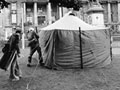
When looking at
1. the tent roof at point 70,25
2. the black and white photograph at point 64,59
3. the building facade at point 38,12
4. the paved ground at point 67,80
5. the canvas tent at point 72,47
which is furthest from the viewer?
the building facade at point 38,12

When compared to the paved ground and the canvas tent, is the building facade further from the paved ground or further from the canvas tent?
the paved ground

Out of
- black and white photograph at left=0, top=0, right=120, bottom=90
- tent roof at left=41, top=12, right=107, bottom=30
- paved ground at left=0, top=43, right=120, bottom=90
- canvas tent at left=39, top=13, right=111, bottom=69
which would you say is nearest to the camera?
paved ground at left=0, top=43, right=120, bottom=90

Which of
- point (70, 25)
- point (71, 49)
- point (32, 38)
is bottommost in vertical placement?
point (71, 49)

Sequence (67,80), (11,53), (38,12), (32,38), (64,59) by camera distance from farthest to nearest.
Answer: (38,12)
(32,38)
(64,59)
(67,80)
(11,53)

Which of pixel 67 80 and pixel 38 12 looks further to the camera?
pixel 38 12

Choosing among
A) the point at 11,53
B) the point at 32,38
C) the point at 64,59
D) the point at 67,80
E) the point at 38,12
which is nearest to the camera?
the point at 11,53

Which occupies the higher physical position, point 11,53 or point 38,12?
point 38,12

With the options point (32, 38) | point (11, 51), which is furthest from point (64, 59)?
point (11, 51)

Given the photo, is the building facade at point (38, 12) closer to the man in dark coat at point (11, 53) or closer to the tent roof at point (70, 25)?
the tent roof at point (70, 25)

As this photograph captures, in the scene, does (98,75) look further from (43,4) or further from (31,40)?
(43,4)

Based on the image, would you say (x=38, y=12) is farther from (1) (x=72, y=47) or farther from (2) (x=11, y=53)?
(2) (x=11, y=53)

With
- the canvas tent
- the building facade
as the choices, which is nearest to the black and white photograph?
the canvas tent

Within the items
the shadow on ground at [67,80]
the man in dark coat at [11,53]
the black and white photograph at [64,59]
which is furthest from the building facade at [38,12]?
the man in dark coat at [11,53]

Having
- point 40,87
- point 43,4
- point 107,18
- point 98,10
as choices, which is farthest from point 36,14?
Answer: point 40,87
